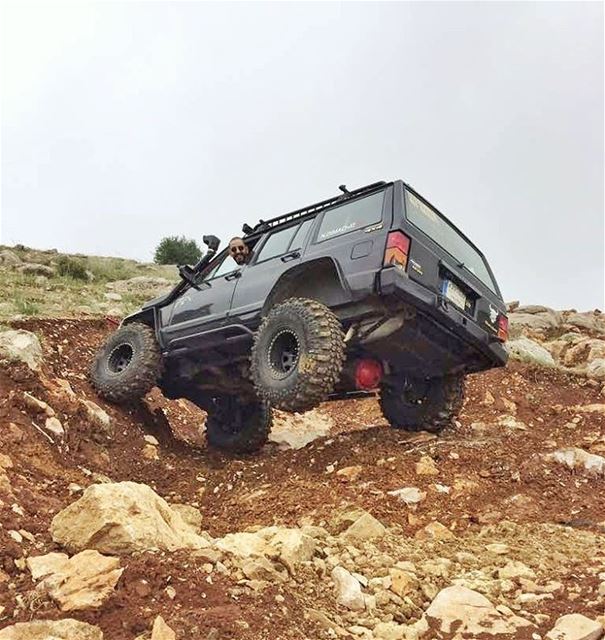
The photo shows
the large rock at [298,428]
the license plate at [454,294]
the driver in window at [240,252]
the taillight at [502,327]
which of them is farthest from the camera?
the large rock at [298,428]

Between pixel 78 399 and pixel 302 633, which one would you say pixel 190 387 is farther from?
pixel 302 633

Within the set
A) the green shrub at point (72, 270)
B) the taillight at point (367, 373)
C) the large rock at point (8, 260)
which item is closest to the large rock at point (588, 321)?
the taillight at point (367, 373)

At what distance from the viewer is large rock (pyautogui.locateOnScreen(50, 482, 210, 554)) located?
9.81 ft

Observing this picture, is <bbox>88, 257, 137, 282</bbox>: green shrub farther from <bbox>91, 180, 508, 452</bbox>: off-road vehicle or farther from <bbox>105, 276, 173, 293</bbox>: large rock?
<bbox>91, 180, 508, 452</bbox>: off-road vehicle

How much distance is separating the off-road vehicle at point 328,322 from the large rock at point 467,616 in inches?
93.5

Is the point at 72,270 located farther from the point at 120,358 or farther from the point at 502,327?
the point at 502,327

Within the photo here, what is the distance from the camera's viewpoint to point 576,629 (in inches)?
101

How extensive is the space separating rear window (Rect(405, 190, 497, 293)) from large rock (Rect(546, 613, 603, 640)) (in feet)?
11.1

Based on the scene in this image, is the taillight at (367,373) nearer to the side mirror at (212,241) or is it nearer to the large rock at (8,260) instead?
the side mirror at (212,241)

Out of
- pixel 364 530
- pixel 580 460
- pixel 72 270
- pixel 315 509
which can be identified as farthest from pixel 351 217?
pixel 72 270

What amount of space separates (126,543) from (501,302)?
453 centimetres

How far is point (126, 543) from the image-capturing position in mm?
2971

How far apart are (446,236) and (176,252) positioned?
28.6 metres

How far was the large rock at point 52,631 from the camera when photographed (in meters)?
2.34
